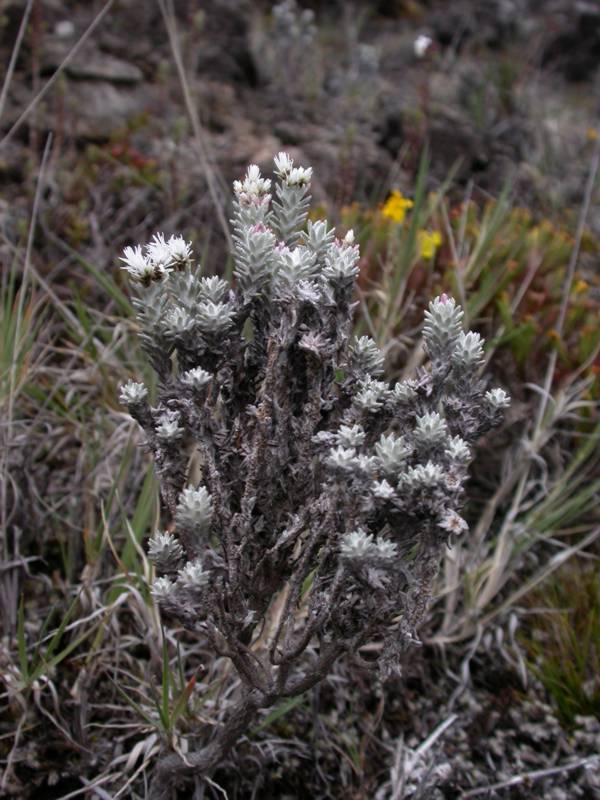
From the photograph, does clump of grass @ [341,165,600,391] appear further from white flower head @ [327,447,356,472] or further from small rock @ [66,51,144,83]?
small rock @ [66,51,144,83]

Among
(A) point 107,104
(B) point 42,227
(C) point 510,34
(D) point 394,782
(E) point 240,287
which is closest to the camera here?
(E) point 240,287

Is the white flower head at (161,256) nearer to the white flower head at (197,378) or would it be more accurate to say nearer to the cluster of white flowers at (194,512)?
the white flower head at (197,378)

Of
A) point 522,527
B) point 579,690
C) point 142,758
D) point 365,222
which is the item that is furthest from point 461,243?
point 142,758

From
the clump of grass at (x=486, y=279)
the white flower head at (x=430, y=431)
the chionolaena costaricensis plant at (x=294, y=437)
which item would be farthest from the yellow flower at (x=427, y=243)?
the white flower head at (x=430, y=431)

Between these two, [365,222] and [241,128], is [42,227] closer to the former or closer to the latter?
[365,222]

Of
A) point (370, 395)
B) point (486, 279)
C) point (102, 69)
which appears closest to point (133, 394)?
point (370, 395)

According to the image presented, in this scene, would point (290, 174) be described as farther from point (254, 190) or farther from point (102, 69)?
point (102, 69)
